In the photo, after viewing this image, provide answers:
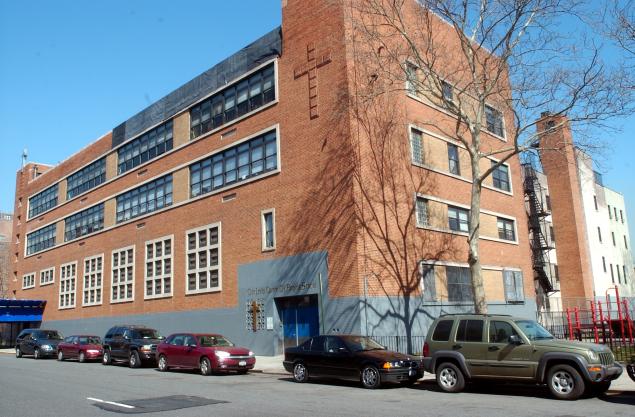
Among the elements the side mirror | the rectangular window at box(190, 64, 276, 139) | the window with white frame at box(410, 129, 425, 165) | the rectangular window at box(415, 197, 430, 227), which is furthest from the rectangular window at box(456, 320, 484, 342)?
the rectangular window at box(190, 64, 276, 139)

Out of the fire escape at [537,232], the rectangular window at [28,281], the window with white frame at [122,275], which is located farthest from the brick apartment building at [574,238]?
the rectangular window at [28,281]

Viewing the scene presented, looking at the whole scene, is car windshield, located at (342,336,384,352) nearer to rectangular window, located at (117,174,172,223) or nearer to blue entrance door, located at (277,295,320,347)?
blue entrance door, located at (277,295,320,347)

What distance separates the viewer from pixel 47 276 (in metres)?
49.4

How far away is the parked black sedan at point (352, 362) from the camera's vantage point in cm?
1520

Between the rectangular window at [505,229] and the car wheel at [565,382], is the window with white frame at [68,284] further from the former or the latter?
the car wheel at [565,382]

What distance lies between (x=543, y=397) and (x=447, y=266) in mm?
15151

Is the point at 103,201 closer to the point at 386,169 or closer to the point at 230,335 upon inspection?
the point at 230,335

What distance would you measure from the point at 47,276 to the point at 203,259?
24785 mm

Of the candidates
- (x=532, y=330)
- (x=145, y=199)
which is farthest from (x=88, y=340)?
(x=532, y=330)

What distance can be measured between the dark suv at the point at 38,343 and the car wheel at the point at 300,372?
63.4 feet

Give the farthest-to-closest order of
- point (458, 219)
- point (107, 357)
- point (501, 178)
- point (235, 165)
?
point (501, 178), point (235, 165), point (458, 219), point (107, 357)

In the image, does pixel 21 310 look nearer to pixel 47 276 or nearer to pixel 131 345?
pixel 47 276

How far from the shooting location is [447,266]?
1091 inches

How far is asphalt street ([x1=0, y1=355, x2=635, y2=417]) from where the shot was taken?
10914 mm
